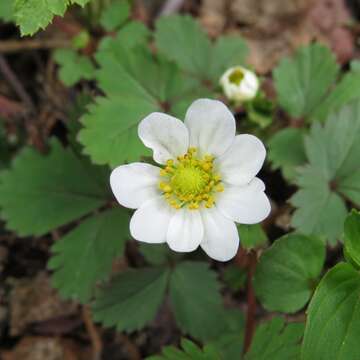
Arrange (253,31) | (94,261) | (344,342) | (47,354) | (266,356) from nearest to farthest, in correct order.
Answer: (344,342) → (266,356) → (94,261) → (47,354) → (253,31)

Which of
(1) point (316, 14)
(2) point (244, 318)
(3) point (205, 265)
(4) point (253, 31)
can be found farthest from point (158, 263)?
(1) point (316, 14)

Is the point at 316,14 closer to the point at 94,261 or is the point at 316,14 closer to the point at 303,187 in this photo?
the point at 303,187

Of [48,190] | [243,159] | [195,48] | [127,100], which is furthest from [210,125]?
[195,48]

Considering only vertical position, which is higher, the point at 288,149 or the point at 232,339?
the point at 288,149

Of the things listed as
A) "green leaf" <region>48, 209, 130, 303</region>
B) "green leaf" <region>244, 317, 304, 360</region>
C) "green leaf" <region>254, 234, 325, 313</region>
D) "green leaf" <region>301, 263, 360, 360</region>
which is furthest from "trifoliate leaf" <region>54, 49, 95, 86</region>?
"green leaf" <region>301, 263, 360, 360</region>

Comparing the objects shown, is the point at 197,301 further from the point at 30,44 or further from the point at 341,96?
the point at 30,44

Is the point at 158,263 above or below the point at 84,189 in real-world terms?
below

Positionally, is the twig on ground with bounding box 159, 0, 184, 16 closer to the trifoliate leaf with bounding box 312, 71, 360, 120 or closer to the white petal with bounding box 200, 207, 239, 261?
the trifoliate leaf with bounding box 312, 71, 360, 120

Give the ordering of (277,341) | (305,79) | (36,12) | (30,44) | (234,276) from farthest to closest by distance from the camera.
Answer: (30,44)
(305,79)
(234,276)
(277,341)
(36,12)
